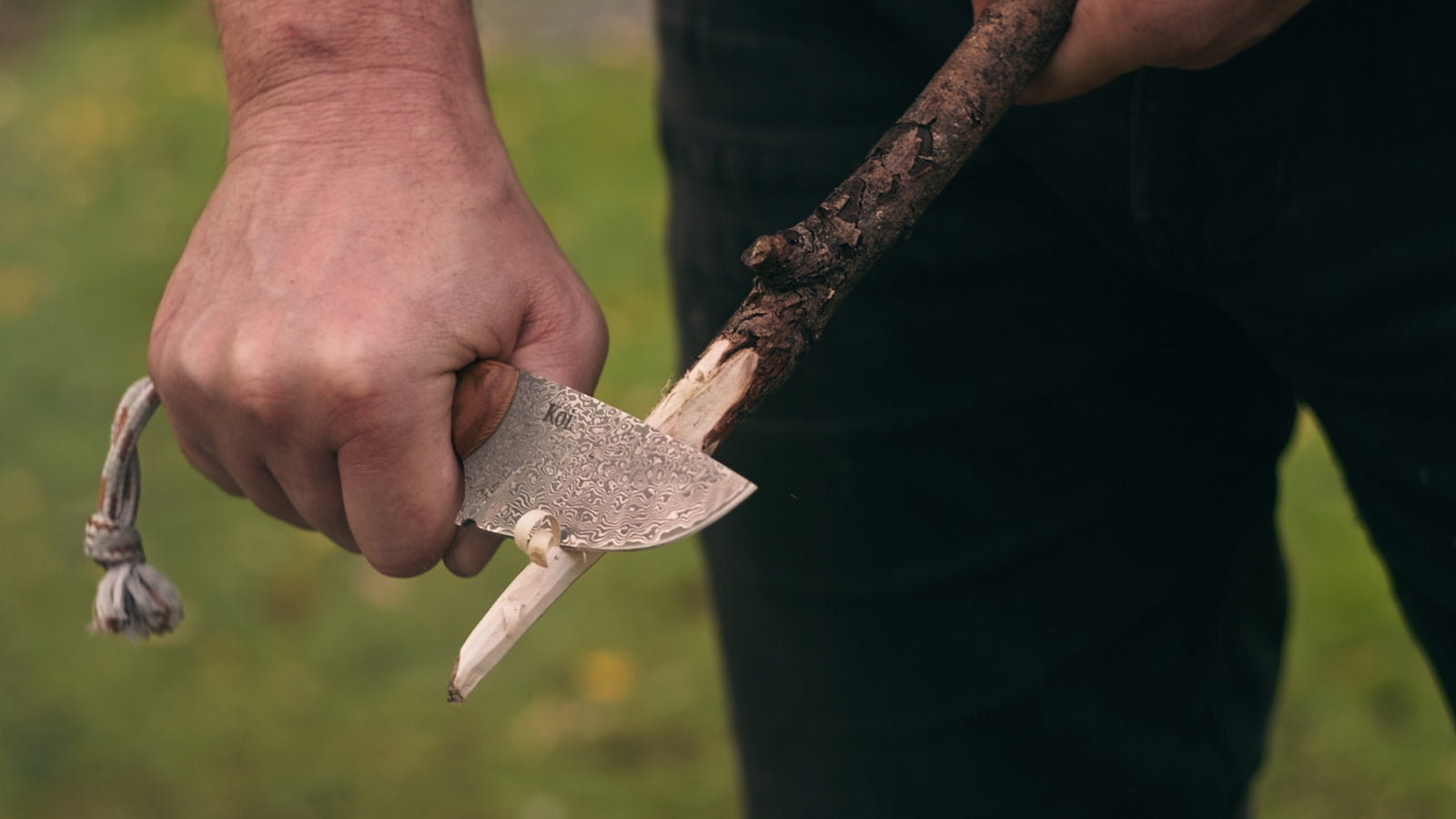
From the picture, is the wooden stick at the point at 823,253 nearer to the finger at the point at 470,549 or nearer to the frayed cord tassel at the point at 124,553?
the finger at the point at 470,549

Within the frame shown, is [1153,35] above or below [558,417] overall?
above

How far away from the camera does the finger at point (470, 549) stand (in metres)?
1.18

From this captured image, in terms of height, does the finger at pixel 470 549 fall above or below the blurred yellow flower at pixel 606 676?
above

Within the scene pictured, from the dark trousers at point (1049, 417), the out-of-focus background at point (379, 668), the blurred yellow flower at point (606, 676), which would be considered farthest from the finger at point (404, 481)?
the blurred yellow flower at point (606, 676)

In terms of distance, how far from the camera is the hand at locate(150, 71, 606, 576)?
3.39 ft

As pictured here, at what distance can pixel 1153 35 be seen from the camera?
957 mm

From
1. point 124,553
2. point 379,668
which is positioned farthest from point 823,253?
point 379,668

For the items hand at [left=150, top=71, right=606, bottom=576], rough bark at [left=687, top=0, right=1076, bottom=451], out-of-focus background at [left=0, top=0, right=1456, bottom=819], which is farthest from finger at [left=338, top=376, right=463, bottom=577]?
out-of-focus background at [left=0, top=0, right=1456, bottom=819]

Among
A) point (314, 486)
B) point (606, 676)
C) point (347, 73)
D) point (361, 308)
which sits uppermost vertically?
point (347, 73)

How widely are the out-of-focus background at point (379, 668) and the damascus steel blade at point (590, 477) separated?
1980mm

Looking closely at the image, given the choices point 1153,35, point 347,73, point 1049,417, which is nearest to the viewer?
point 1153,35

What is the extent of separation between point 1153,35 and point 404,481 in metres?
0.77

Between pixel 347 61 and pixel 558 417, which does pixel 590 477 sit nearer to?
pixel 558 417

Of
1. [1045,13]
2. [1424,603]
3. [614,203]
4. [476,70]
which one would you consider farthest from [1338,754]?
[614,203]
